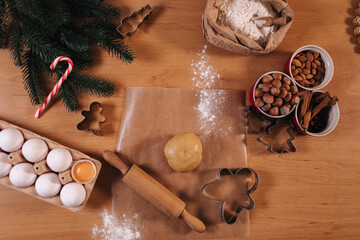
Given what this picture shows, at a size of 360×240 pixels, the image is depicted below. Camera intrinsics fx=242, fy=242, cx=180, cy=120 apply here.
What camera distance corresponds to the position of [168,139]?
0.93m

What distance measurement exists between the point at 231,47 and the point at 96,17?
53 centimetres

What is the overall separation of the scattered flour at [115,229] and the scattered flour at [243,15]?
2.57 feet

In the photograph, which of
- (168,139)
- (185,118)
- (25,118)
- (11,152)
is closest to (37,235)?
(11,152)

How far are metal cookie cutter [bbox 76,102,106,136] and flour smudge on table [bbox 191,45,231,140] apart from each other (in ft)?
1.22

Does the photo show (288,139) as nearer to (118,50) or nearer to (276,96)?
(276,96)

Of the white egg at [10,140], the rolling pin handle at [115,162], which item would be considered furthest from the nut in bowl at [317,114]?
the white egg at [10,140]

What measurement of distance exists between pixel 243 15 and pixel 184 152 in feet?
1.79

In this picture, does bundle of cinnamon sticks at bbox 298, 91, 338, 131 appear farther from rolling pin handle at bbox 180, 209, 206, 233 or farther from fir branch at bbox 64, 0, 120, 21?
fir branch at bbox 64, 0, 120, 21

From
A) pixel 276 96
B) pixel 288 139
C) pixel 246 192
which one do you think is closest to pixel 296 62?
pixel 276 96

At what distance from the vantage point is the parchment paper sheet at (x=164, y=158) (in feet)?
2.91

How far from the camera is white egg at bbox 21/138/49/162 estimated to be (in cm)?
79

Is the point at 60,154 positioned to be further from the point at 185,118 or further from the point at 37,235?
the point at 185,118

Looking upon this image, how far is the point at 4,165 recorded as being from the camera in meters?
0.78

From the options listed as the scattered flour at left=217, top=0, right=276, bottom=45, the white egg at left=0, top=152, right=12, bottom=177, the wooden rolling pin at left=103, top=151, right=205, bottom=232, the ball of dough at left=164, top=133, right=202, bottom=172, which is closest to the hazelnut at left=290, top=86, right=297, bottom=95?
the scattered flour at left=217, top=0, right=276, bottom=45
